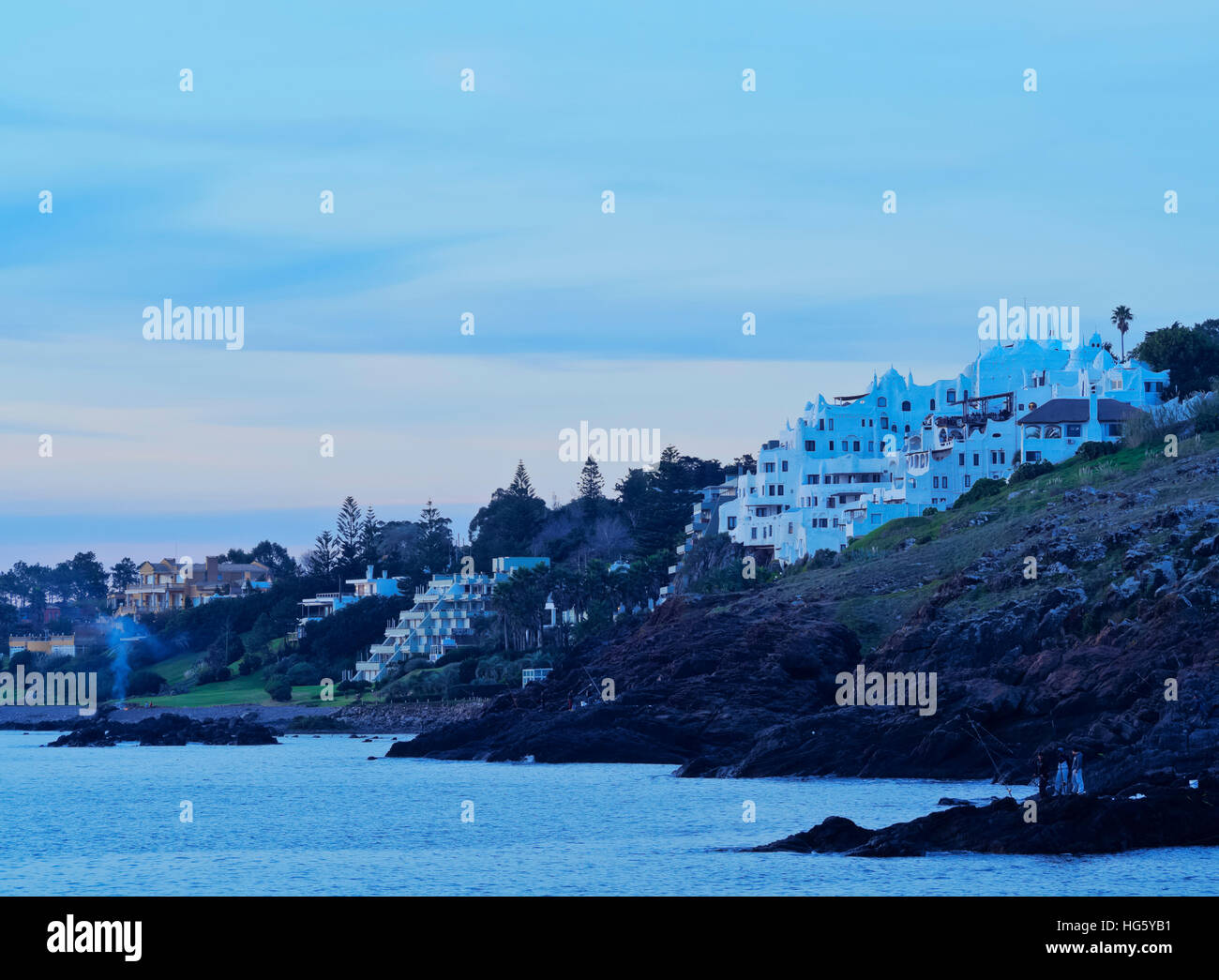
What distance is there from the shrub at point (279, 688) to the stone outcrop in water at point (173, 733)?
36.6 feet

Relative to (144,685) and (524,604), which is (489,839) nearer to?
(524,604)

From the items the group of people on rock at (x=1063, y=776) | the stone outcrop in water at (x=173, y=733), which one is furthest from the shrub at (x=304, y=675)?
the group of people on rock at (x=1063, y=776)

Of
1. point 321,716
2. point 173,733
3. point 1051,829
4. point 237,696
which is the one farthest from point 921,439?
point 1051,829

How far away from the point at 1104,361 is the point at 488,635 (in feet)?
192

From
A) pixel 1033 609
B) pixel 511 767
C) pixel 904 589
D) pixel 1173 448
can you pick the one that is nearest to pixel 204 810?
pixel 511 767

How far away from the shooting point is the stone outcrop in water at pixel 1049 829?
40844 mm

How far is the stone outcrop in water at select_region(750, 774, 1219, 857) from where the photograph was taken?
4084 centimetres

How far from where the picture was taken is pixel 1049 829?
41.0m

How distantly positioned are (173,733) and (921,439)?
61565 millimetres

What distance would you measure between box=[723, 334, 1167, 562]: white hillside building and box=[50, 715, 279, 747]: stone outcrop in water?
42285 millimetres

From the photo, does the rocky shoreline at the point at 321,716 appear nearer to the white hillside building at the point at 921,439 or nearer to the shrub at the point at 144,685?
the shrub at the point at 144,685

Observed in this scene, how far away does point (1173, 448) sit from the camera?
102062 millimetres
